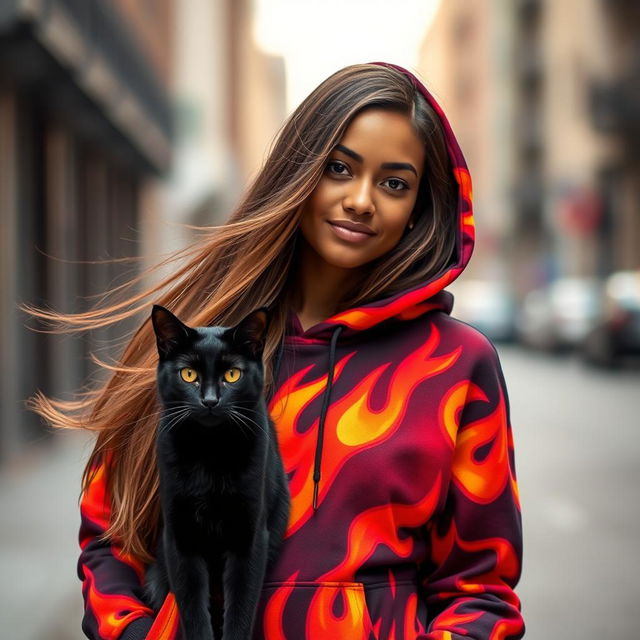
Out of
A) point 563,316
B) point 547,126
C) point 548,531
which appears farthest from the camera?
point 547,126

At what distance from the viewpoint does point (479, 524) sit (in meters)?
1.92

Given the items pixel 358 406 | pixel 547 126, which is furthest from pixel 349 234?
pixel 547 126

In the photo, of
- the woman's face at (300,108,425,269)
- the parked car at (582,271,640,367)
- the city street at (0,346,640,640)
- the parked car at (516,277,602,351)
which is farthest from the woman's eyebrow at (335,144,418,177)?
the parked car at (516,277,602,351)

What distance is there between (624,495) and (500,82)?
169 ft

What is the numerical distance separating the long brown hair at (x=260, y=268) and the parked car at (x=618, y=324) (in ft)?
57.0

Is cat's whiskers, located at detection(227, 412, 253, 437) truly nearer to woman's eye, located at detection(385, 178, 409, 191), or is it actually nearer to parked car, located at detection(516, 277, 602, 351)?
woman's eye, located at detection(385, 178, 409, 191)

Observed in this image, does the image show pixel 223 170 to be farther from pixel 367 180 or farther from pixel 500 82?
pixel 367 180

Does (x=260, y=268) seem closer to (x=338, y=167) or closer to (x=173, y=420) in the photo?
(x=338, y=167)

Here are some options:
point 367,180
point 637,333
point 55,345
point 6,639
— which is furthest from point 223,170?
point 367,180

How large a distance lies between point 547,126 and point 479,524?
1896 inches

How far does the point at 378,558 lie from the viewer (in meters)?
1.83

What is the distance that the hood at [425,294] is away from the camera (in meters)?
1.99

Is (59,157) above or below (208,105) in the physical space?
below

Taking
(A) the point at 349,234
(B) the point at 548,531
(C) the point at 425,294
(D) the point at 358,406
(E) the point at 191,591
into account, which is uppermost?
(A) the point at 349,234
